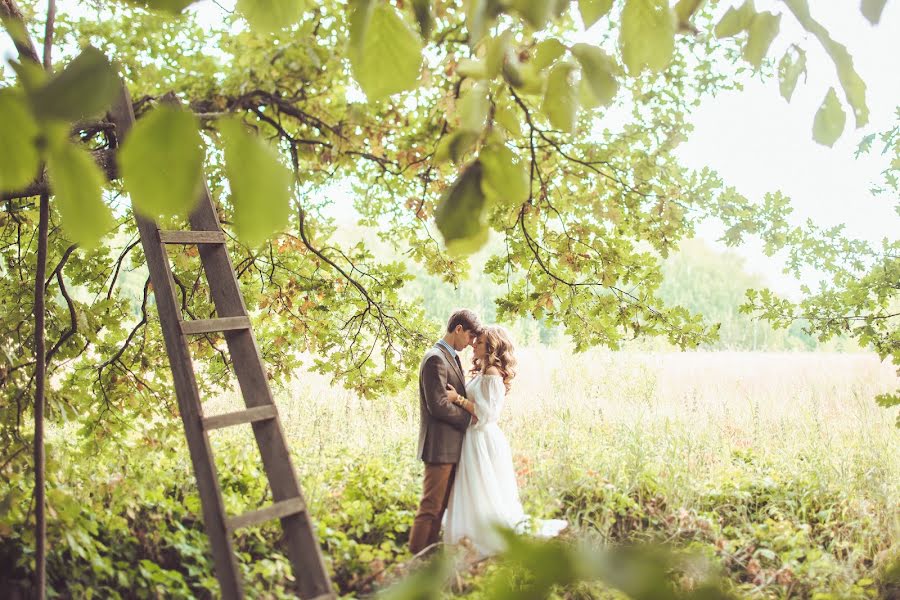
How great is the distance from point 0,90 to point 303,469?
5.23 m

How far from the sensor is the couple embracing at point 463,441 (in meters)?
4.34

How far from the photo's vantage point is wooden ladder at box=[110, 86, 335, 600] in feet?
6.69

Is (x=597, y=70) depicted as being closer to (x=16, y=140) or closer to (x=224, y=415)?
(x=16, y=140)

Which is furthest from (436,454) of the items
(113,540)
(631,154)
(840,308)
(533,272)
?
(840,308)

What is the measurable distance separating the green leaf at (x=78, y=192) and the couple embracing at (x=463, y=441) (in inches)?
152

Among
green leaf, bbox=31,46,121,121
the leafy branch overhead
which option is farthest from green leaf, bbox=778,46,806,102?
green leaf, bbox=31,46,121,121

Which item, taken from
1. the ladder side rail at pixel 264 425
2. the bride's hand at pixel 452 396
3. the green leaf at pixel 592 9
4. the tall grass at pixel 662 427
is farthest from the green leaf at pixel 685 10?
the tall grass at pixel 662 427

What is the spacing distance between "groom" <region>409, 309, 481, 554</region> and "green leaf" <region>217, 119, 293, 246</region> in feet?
12.8

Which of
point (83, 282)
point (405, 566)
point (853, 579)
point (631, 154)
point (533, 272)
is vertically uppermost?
point (83, 282)

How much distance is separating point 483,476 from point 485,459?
11cm

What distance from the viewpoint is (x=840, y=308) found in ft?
13.6

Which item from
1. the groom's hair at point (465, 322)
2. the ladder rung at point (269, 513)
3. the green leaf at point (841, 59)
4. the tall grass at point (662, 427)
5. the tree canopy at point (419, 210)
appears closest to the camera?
the green leaf at point (841, 59)

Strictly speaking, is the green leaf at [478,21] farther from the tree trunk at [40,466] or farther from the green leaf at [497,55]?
the tree trunk at [40,466]

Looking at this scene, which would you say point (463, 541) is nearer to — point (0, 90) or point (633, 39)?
point (633, 39)
